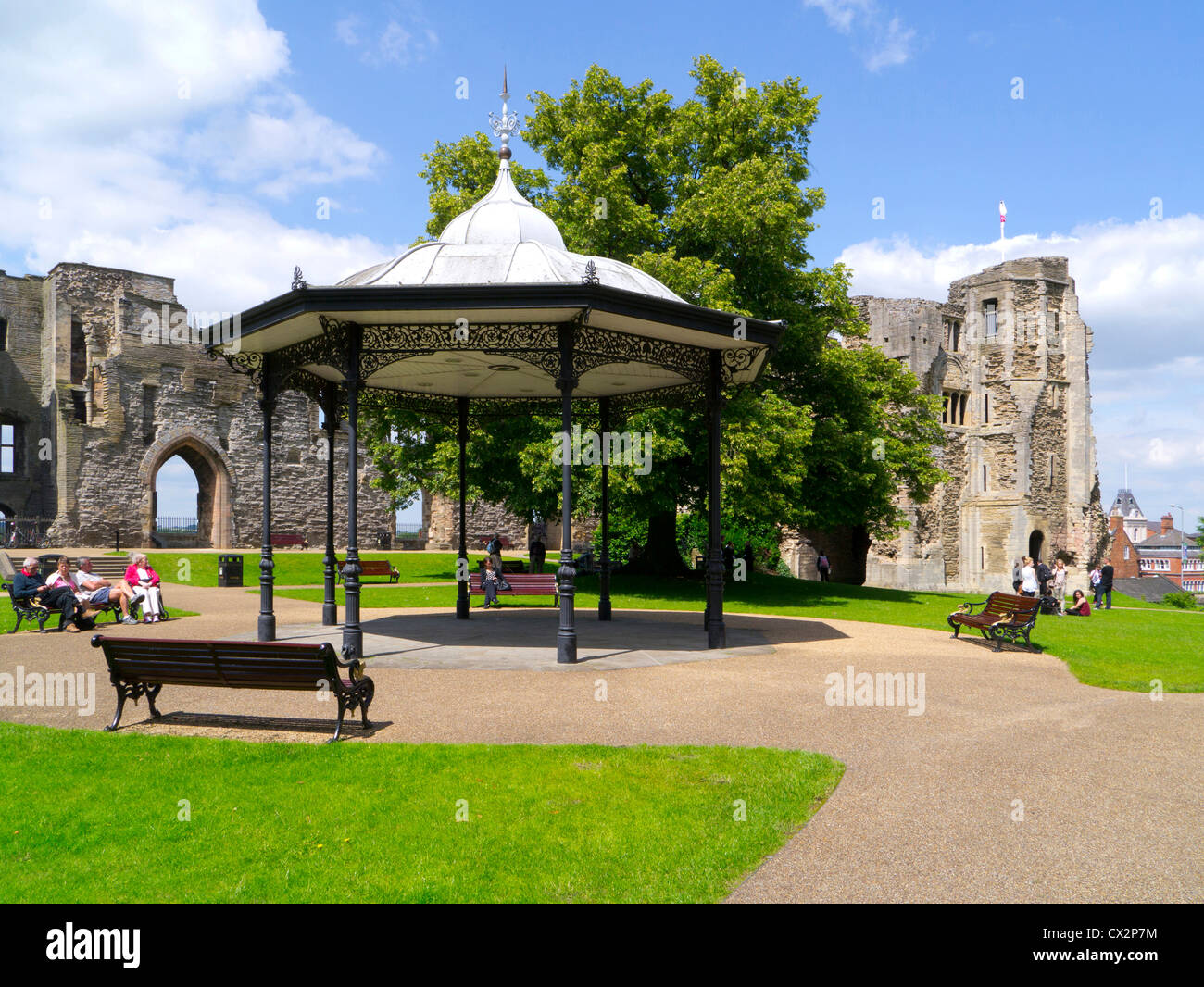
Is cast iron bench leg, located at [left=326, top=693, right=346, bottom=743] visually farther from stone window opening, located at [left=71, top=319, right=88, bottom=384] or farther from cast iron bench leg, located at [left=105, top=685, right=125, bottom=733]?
stone window opening, located at [left=71, top=319, right=88, bottom=384]

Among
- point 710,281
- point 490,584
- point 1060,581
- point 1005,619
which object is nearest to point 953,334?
point 1060,581

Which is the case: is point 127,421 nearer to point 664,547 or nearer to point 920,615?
point 664,547

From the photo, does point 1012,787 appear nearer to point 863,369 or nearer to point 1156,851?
point 1156,851

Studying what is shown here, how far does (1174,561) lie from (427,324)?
120 m

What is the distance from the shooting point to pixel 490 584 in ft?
62.5

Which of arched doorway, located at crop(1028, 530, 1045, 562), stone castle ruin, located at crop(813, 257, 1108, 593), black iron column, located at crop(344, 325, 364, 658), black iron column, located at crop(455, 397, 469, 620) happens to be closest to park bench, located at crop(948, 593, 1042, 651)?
A: black iron column, located at crop(455, 397, 469, 620)

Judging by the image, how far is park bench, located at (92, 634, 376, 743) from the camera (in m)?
6.95

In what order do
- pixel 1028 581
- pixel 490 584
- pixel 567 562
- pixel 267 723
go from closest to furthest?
pixel 267 723 → pixel 567 562 → pixel 1028 581 → pixel 490 584

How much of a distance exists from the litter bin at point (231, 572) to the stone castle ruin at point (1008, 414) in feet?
94.1

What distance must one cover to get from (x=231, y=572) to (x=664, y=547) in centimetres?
Answer: 1312

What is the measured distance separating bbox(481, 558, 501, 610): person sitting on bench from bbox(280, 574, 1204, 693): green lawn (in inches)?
54.0

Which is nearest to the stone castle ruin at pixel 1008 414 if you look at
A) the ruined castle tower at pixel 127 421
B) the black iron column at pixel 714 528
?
the ruined castle tower at pixel 127 421

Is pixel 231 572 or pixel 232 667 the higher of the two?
pixel 232 667

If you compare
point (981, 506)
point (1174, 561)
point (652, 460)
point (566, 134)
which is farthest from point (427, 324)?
point (1174, 561)
